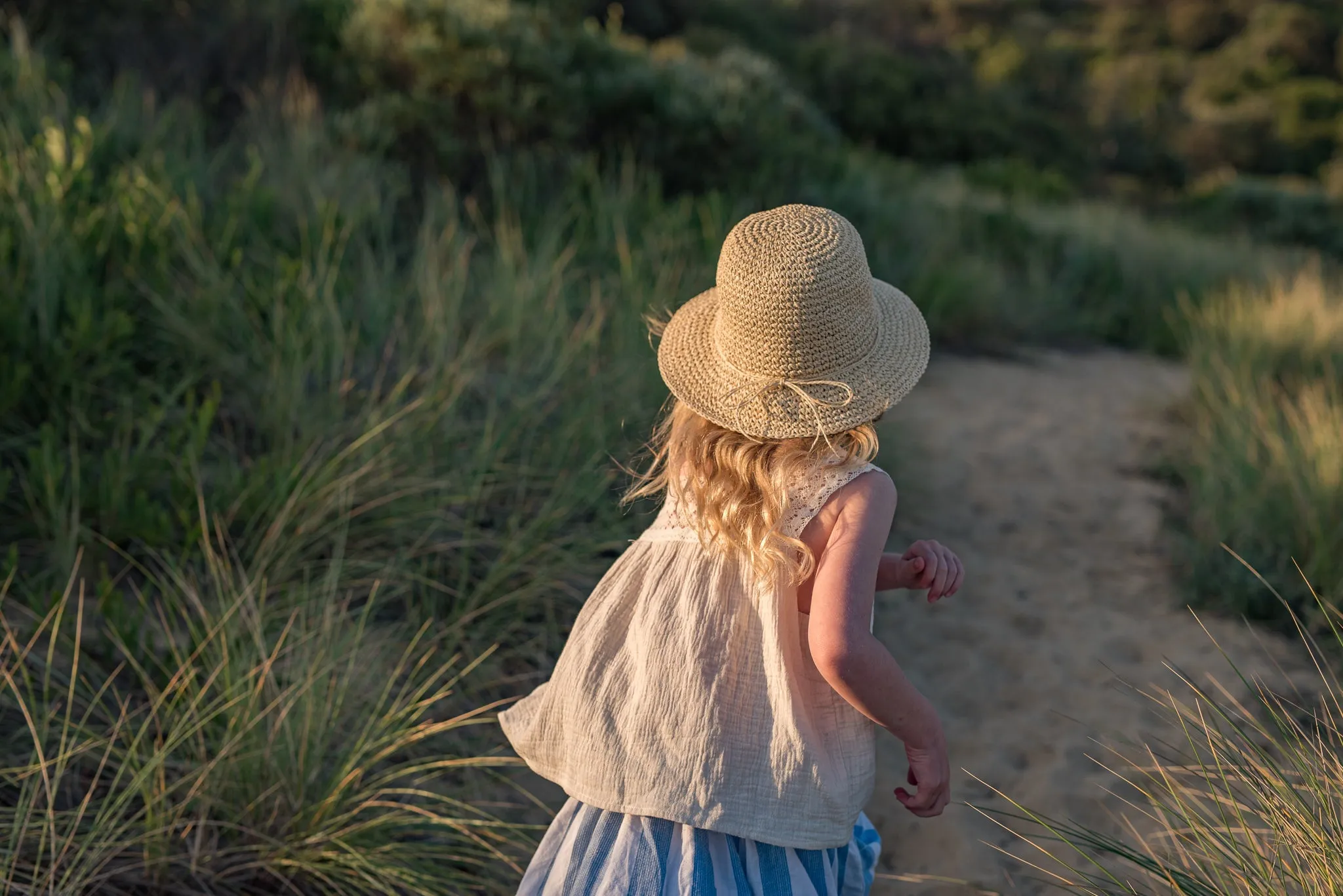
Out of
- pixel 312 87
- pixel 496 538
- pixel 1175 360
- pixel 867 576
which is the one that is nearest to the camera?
pixel 867 576

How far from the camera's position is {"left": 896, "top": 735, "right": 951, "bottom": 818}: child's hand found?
1.75 meters

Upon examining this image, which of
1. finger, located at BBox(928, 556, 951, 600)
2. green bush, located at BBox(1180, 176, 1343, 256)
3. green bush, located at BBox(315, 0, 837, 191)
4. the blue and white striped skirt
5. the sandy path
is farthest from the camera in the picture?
green bush, located at BBox(1180, 176, 1343, 256)

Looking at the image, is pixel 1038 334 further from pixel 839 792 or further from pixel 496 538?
pixel 839 792

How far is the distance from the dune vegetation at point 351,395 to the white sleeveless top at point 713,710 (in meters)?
0.71

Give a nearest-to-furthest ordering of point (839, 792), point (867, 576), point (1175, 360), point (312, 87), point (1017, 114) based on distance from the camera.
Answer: point (867, 576), point (839, 792), point (312, 87), point (1175, 360), point (1017, 114)

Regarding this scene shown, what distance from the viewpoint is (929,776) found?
69.1 inches

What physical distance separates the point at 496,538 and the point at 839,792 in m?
1.90

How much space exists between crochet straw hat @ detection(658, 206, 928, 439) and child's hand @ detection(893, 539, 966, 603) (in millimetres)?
298

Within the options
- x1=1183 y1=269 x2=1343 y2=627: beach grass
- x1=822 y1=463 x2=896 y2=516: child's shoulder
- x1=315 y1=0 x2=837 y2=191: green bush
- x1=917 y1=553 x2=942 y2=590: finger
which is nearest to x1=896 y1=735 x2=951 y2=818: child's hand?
x1=917 y1=553 x2=942 y2=590: finger

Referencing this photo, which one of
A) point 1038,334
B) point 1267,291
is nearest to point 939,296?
point 1038,334

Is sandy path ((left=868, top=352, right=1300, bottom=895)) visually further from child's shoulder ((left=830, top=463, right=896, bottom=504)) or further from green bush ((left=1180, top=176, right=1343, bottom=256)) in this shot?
green bush ((left=1180, top=176, right=1343, bottom=256))

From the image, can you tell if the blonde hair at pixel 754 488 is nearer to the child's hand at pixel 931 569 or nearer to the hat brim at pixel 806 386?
the hat brim at pixel 806 386

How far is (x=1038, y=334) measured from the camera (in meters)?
8.02

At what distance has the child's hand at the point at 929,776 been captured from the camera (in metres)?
1.75
